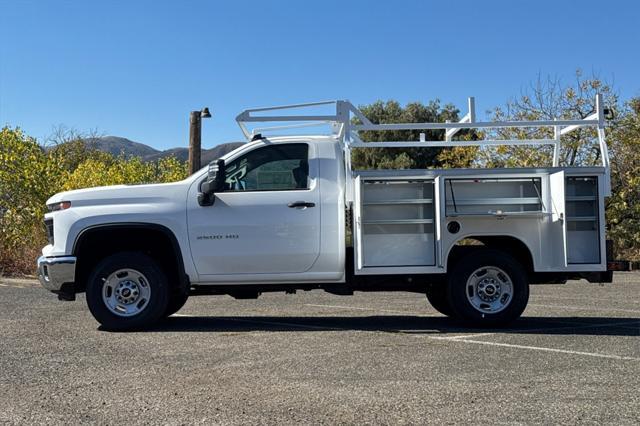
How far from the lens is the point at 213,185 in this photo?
328 inches

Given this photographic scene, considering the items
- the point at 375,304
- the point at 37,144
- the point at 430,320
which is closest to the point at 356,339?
the point at 430,320

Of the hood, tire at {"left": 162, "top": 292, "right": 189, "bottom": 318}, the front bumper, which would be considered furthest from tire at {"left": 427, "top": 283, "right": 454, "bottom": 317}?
the front bumper

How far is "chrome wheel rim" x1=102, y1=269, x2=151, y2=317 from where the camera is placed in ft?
27.7

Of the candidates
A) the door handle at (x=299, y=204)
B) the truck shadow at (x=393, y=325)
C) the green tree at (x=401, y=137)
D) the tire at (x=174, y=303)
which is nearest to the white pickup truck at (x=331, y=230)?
the door handle at (x=299, y=204)

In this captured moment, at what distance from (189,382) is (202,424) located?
1224 millimetres

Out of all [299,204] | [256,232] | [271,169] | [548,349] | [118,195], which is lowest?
[548,349]

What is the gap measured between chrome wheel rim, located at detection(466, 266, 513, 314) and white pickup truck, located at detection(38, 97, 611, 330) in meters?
0.02

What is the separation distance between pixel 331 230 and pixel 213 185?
4.85 ft

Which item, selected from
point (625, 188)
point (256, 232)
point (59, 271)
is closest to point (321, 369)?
point (256, 232)

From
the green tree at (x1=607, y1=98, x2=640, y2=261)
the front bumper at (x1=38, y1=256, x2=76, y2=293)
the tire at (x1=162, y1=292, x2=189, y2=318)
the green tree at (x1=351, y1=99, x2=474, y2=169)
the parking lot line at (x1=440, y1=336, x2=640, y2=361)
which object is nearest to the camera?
the parking lot line at (x1=440, y1=336, x2=640, y2=361)

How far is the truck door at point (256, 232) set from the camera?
27.7 ft

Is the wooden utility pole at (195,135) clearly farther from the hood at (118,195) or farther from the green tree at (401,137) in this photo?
the hood at (118,195)

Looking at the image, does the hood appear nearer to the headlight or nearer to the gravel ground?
the headlight

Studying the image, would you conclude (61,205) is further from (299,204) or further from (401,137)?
(401,137)
